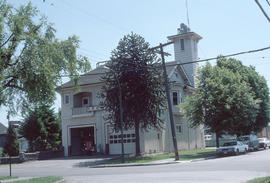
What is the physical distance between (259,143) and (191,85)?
11449mm

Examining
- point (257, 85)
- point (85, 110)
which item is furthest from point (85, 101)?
point (257, 85)

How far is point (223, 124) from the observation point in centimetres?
3156

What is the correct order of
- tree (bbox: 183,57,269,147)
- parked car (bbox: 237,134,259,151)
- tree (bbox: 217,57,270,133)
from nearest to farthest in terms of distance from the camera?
tree (bbox: 183,57,269,147), parked car (bbox: 237,134,259,151), tree (bbox: 217,57,270,133)

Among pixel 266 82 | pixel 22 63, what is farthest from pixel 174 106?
pixel 22 63

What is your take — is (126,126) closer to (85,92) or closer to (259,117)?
(85,92)

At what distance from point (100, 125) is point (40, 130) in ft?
34.4

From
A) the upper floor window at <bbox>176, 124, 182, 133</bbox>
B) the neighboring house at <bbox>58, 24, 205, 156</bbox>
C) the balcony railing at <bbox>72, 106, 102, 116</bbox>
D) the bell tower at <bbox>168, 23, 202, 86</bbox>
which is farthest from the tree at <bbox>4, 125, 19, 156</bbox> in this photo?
the bell tower at <bbox>168, 23, 202, 86</bbox>

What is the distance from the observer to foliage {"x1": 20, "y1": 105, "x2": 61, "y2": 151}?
137ft

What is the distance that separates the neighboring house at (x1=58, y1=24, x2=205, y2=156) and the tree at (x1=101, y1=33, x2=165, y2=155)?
16.6ft

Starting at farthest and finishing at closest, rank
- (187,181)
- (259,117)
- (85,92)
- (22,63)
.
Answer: (259,117) → (85,92) → (22,63) → (187,181)

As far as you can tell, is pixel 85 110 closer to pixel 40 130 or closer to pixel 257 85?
pixel 40 130

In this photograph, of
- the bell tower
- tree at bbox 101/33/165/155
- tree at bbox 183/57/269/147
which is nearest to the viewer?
tree at bbox 101/33/165/155

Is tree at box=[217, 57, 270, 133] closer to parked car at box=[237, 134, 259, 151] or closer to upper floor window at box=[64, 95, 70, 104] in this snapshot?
parked car at box=[237, 134, 259, 151]

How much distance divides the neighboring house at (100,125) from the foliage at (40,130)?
5521 mm
